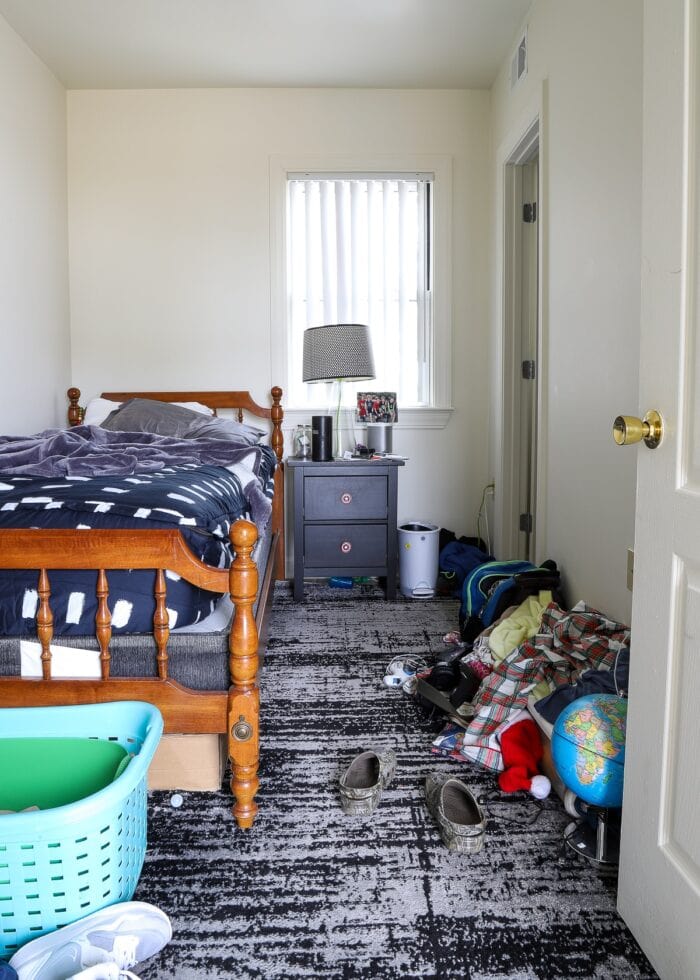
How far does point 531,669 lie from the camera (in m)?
1.95

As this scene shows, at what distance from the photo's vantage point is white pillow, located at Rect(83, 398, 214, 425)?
3447mm

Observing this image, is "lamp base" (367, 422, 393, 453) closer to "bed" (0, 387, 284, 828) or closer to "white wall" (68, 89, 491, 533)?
"white wall" (68, 89, 491, 533)

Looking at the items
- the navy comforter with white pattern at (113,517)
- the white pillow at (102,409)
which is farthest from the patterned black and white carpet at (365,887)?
the white pillow at (102,409)

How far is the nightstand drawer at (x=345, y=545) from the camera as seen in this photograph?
3334 mm

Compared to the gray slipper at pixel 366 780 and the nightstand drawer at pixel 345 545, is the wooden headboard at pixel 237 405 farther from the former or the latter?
the gray slipper at pixel 366 780

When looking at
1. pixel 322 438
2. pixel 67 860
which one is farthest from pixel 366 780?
pixel 322 438

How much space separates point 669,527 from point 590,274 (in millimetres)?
1433

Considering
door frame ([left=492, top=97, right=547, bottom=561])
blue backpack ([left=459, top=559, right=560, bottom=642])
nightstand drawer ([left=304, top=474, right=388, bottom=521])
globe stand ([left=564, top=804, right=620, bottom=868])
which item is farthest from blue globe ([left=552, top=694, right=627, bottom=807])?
nightstand drawer ([left=304, top=474, right=388, bottom=521])

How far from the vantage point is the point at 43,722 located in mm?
1399

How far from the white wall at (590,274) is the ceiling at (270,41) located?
44 cm

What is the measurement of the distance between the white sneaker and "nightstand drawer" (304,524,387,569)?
7.18 ft

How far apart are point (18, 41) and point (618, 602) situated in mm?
3327

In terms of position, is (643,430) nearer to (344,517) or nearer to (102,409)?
(344,517)

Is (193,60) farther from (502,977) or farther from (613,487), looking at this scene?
(502,977)
